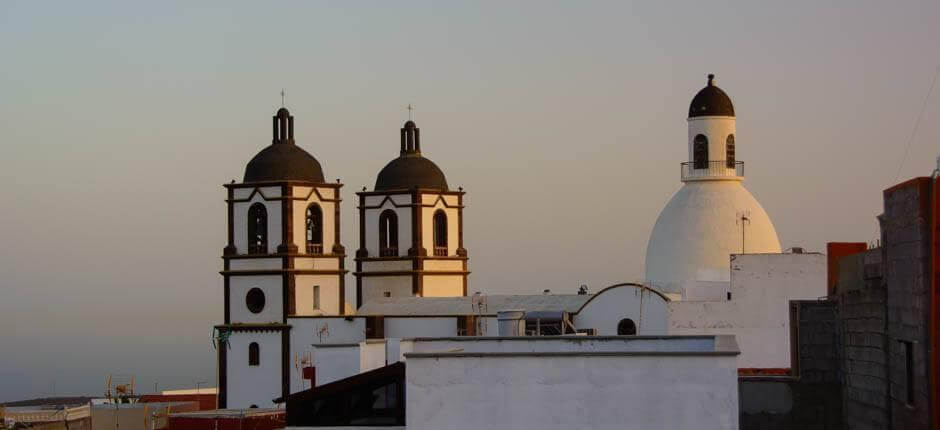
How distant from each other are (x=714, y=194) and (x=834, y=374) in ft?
75.4

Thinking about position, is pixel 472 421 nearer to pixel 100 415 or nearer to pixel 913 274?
pixel 913 274

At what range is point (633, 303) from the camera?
2215 inches

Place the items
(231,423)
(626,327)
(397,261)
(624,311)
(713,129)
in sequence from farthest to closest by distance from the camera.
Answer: (397,261)
(624,311)
(626,327)
(713,129)
(231,423)

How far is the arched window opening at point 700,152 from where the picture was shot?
55.8 meters

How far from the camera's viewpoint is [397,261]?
2798 inches

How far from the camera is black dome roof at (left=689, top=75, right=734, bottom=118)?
56.3 meters

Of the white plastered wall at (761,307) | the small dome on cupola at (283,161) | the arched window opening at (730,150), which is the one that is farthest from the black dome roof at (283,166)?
the white plastered wall at (761,307)

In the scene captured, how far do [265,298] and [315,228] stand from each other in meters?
2.99

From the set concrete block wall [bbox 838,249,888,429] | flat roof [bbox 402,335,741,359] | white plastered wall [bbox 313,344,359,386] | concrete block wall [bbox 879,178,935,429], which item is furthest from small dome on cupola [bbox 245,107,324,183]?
concrete block wall [bbox 879,178,935,429]

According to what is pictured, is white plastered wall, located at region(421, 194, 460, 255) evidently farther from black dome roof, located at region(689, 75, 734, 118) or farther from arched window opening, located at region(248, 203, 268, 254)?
black dome roof, located at region(689, 75, 734, 118)

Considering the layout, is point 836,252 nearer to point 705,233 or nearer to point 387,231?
point 705,233

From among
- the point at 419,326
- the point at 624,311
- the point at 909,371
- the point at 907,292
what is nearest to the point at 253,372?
the point at 419,326

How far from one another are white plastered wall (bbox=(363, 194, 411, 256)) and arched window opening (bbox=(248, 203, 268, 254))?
4.64 meters

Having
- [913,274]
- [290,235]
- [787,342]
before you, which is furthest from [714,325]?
[913,274]
